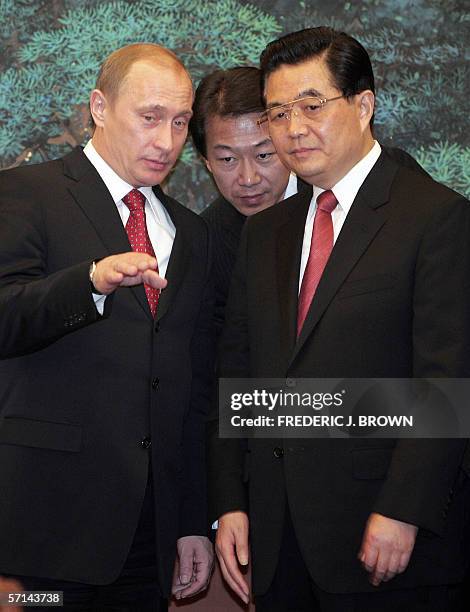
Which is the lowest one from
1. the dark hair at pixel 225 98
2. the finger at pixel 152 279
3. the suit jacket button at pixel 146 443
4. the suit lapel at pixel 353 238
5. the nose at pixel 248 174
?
the suit jacket button at pixel 146 443

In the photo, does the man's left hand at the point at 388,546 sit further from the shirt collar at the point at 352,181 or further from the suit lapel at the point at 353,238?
the shirt collar at the point at 352,181

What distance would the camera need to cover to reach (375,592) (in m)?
2.07

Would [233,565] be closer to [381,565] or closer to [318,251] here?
[381,565]

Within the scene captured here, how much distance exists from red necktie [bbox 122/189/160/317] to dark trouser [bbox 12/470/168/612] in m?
0.48

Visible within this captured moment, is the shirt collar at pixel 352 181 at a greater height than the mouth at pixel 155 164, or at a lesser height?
lesser

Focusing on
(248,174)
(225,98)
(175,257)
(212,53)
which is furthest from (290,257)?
(212,53)

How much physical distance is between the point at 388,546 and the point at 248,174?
141cm

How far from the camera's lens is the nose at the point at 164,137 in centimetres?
248

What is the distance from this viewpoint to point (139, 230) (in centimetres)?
247

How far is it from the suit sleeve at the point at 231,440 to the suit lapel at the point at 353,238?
263 mm

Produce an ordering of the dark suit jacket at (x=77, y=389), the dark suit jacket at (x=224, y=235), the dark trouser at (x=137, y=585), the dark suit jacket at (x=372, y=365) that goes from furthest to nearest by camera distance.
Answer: the dark suit jacket at (x=224, y=235) < the dark trouser at (x=137, y=585) < the dark suit jacket at (x=77, y=389) < the dark suit jacket at (x=372, y=365)

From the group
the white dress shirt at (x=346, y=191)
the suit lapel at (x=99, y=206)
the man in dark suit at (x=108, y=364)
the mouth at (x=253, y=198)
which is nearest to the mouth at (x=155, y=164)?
the man in dark suit at (x=108, y=364)

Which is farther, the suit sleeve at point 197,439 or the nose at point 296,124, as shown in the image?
the suit sleeve at point 197,439

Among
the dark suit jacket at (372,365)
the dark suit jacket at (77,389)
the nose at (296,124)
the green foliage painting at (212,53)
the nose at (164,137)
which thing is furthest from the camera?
the green foliage painting at (212,53)
